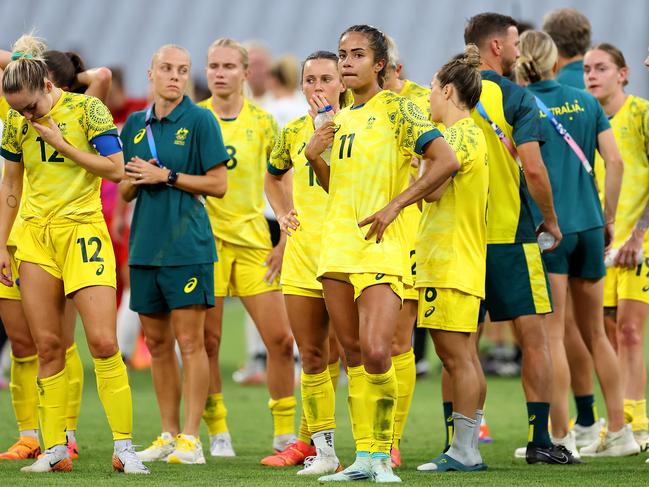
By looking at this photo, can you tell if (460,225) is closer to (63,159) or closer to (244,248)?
(244,248)

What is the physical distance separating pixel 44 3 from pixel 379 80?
24757mm

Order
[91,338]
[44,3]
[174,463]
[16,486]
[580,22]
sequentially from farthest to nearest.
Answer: [44,3], [580,22], [174,463], [91,338], [16,486]

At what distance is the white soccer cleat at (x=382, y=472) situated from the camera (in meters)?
5.44

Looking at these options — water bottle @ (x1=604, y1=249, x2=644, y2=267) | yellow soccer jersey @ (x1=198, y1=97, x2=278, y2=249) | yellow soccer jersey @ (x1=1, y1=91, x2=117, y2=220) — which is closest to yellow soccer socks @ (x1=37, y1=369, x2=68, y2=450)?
yellow soccer jersey @ (x1=1, y1=91, x2=117, y2=220)

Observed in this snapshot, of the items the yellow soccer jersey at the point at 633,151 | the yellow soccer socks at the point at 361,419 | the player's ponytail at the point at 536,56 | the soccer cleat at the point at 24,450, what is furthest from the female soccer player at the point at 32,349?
the yellow soccer jersey at the point at 633,151

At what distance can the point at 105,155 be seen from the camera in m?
6.18

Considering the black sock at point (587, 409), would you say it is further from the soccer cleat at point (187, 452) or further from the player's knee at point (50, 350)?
the player's knee at point (50, 350)

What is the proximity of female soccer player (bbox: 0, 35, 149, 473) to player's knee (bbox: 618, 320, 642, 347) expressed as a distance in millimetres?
3311

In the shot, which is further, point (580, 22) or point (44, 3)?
point (44, 3)

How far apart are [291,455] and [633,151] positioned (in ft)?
9.96

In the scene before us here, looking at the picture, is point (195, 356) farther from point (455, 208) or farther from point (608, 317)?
point (608, 317)

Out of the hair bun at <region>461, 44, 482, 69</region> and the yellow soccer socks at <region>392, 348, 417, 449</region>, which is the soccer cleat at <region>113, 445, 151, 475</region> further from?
the hair bun at <region>461, 44, 482, 69</region>

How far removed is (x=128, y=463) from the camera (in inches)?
237

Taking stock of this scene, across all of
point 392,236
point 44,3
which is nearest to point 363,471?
point 392,236
